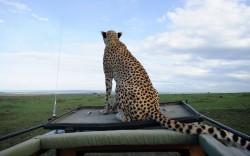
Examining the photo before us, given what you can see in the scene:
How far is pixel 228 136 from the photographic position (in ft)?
9.19

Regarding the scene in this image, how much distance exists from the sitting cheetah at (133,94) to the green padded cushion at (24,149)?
1301 millimetres

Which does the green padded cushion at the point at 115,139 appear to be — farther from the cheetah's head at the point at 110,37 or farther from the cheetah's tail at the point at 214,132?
the cheetah's head at the point at 110,37

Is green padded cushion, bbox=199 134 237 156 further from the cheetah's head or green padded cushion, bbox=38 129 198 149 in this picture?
the cheetah's head

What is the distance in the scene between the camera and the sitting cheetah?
9.22ft

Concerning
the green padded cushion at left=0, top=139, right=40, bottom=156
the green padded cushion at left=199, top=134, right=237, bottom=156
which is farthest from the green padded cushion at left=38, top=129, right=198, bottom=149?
the green padded cushion at left=199, top=134, right=237, bottom=156

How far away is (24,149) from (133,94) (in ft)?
6.72

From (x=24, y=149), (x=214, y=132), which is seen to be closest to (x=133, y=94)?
(x=214, y=132)

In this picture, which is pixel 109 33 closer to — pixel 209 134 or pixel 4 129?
pixel 209 134

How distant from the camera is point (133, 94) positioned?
4.16 m

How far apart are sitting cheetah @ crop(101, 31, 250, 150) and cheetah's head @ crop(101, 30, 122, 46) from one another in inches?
5.5

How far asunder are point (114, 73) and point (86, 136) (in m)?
2.73

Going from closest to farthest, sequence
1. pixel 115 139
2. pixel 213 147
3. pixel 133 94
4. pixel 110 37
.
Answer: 1. pixel 213 147
2. pixel 115 139
3. pixel 133 94
4. pixel 110 37

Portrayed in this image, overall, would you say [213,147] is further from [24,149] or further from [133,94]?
[133,94]

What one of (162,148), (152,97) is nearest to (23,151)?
(162,148)
